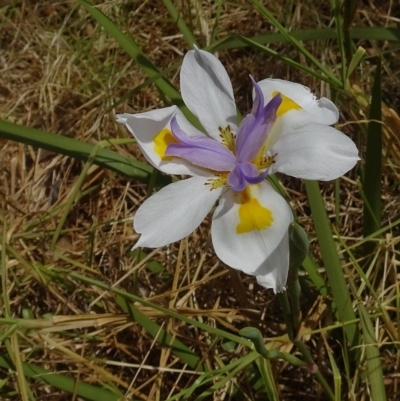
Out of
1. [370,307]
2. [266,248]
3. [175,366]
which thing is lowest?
[175,366]

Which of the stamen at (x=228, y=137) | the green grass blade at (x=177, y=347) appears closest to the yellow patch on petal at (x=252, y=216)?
the stamen at (x=228, y=137)

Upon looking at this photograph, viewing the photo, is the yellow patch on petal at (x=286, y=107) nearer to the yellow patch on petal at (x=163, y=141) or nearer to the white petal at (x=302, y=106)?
the white petal at (x=302, y=106)

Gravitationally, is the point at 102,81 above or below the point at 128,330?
above

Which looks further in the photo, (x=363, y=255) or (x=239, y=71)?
(x=239, y=71)

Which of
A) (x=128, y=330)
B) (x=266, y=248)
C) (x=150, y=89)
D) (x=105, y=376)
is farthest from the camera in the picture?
(x=150, y=89)

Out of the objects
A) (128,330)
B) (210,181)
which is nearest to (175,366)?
(128,330)

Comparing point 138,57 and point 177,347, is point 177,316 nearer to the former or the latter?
point 177,347

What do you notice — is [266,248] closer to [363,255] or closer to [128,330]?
[363,255]

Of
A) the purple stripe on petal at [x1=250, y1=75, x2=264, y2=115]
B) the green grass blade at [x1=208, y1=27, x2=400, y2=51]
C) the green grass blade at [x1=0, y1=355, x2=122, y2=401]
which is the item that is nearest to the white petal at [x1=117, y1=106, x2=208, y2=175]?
the purple stripe on petal at [x1=250, y1=75, x2=264, y2=115]
